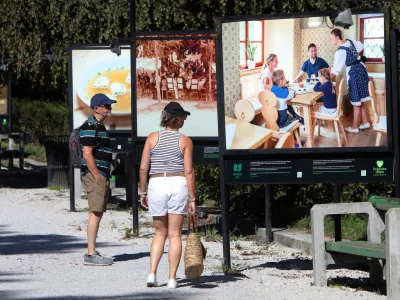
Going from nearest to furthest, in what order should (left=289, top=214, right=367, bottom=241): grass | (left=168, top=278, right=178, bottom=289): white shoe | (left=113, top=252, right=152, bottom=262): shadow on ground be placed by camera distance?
1. (left=168, top=278, right=178, bottom=289): white shoe
2. (left=113, top=252, right=152, bottom=262): shadow on ground
3. (left=289, top=214, right=367, bottom=241): grass

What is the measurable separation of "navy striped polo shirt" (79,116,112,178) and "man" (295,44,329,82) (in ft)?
7.10

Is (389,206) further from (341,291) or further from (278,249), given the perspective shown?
(278,249)

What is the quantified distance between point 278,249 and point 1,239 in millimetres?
3468

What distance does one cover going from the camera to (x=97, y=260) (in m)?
10.7

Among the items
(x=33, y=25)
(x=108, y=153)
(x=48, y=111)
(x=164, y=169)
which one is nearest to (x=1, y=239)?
(x=108, y=153)

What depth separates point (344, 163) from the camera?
33.8ft

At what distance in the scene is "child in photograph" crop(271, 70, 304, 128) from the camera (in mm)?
10133

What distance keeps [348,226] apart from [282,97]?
2818 mm

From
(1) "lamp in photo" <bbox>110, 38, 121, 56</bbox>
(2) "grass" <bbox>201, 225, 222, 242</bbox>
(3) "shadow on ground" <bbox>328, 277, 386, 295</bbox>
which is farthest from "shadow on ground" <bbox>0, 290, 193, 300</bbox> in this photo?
(1) "lamp in photo" <bbox>110, 38, 121, 56</bbox>

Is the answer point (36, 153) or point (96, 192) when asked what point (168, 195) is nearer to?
point (96, 192)

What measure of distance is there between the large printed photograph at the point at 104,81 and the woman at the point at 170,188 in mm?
6992

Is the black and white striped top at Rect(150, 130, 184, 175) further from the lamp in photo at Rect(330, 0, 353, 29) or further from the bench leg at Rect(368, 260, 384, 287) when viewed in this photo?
the bench leg at Rect(368, 260, 384, 287)

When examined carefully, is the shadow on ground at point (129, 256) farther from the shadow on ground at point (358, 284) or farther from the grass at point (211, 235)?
the shadow on ground at point (358, 284)

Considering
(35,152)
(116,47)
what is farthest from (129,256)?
(35,152)
